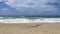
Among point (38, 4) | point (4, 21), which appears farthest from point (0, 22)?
point (38, 4)

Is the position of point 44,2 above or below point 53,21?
above

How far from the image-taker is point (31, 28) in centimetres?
60

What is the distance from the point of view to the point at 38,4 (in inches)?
24.3

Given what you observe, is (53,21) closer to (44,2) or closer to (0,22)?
(44,2)

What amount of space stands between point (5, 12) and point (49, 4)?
0.27 metres

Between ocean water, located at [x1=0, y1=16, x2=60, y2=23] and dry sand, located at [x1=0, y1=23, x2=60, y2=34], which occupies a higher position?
ocean water, located at [x1=0, y1=16, x2=60, y2=23]

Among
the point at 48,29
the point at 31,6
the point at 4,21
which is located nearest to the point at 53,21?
the point at 48,29

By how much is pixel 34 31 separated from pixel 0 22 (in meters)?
0.21

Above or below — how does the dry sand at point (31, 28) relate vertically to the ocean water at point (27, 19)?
below

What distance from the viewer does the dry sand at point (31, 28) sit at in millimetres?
601

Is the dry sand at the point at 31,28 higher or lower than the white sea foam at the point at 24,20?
lower

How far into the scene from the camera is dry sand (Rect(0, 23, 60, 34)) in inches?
23.6

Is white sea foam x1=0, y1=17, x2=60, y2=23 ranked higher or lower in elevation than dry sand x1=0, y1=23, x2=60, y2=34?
higher

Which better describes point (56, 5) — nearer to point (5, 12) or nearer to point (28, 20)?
point (28, 20)
